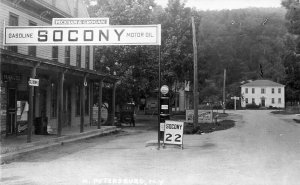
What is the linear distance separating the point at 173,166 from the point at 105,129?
42.1ft

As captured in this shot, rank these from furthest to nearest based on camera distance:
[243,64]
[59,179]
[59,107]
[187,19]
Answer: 1. [243,64]
2. [187,19]
3. [59,107]
4. [59,179]

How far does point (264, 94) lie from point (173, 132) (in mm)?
89453

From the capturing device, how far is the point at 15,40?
12031 millimetres

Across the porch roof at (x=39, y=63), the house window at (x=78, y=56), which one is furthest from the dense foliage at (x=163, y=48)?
the porch roof at (x=39, y=63)

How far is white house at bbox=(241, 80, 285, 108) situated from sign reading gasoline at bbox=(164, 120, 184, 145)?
85381 mm

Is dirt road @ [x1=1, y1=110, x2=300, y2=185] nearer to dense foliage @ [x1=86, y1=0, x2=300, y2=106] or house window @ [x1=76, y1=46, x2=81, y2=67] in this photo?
house window @ [x1=76, y1=46, x2=81, y2=67]

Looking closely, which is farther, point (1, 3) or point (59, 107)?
point (59, 107)

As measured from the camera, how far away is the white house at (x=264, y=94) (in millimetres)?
99062

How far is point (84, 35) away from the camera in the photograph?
11.6 meters

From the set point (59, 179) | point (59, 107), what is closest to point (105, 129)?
point (59, 107)

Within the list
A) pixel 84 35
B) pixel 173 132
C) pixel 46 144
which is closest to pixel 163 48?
pixel 173 132

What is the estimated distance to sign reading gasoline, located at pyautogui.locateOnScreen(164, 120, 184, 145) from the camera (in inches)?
582

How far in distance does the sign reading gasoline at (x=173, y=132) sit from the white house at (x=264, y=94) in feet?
280

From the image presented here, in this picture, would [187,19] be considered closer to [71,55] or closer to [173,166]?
[71,55]
